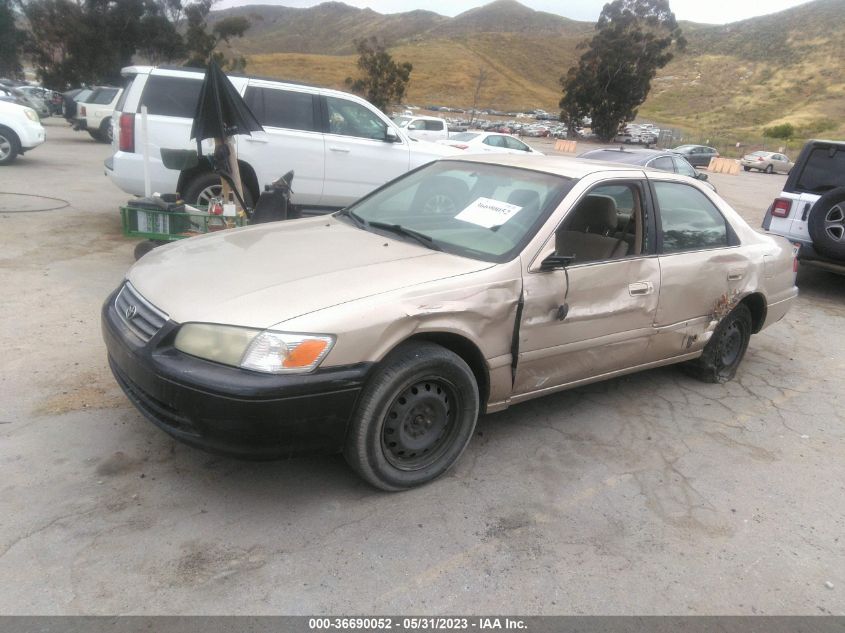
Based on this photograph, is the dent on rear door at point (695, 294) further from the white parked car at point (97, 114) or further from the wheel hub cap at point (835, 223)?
the white parked car at point (97, 114)

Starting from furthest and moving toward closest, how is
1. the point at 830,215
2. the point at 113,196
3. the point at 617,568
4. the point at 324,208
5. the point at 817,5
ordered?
the point at 817,5, the point at 113,196, the point at 324,208, the point at 830,215, the point at 617,568

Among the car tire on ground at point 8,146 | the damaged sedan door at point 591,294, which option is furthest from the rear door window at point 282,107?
the car tire on ground at point 8,146

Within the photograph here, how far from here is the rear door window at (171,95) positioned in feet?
23.8

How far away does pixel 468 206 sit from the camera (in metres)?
3.84

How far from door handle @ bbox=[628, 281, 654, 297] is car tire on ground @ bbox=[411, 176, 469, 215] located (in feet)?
3.76

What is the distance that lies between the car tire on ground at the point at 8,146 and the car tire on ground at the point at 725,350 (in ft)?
41.8

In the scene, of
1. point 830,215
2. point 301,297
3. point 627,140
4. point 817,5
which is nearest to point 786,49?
point 817,5

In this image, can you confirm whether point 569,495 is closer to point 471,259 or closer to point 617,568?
point 617,568

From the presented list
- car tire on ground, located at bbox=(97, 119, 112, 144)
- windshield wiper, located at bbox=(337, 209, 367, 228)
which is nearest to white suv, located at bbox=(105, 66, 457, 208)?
windshield wiper, located at bbox=(337, 209, 367, 228)

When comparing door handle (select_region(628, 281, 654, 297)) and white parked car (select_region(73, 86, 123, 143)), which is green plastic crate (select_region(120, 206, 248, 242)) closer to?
door handle (select_region(628, 281, 654, 297))

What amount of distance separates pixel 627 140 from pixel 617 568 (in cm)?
5654

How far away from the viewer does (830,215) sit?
6832 mm

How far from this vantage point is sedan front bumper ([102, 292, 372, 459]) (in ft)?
8.42

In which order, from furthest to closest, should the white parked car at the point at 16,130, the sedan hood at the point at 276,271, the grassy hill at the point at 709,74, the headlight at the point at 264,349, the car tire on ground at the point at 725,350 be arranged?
the grassy hill at the point at 709,74 → the white parked car at the point at 16,130 → the car tire on ground at the point at 725,350 → the sedan hood at the point at 276,271 → the headlight at the point at 264,349
